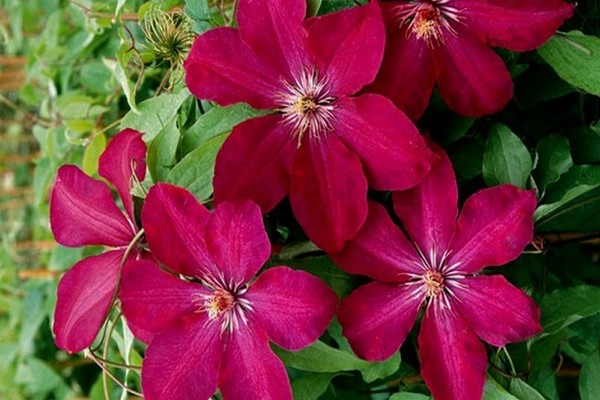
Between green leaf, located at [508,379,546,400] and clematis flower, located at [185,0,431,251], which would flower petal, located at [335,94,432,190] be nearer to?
clematis flower, located at [185,0,431,251]

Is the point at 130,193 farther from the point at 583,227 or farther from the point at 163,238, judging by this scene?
the point at 583,227

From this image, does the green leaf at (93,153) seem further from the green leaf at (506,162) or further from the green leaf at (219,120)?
the green leaf at (506,162)

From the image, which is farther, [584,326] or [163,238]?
[584,326]

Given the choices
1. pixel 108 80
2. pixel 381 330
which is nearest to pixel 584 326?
pixel 381 330

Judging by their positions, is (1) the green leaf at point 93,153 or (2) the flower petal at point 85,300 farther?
(1) the green leaf at point 93,153

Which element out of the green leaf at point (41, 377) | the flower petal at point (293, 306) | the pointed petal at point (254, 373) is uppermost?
the flower petal at point (293, 306)

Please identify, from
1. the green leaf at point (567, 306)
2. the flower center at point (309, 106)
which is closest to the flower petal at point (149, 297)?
the flower center at point (309, 106)

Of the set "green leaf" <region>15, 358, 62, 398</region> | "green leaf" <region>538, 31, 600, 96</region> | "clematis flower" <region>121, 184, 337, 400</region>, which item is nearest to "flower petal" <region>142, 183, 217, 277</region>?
"clematis flower" <region>121, 184, 337, 400</region>
